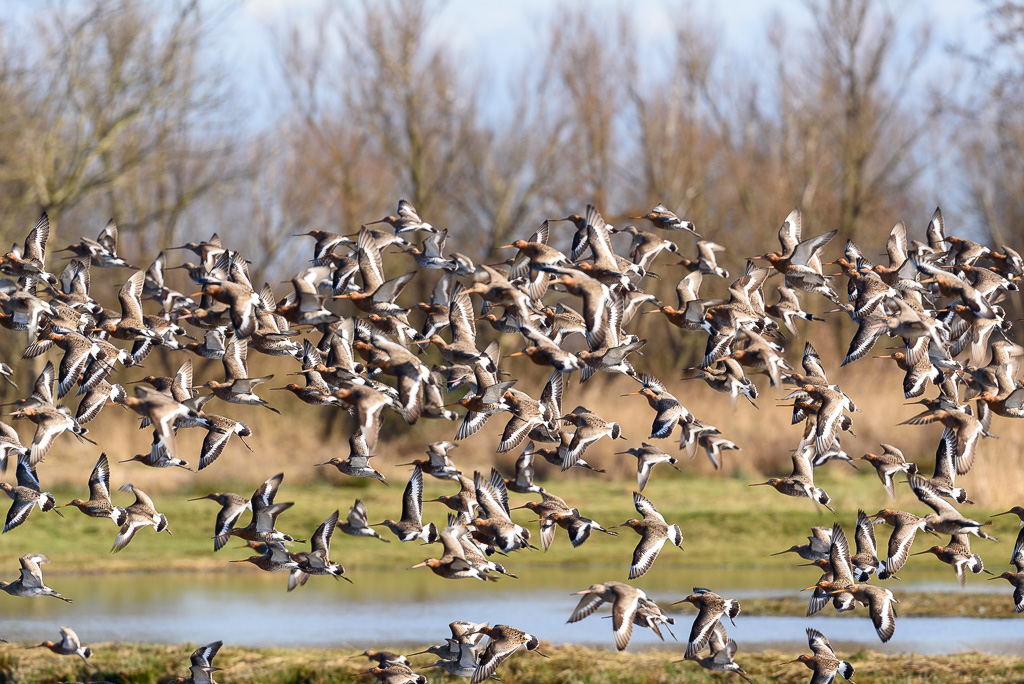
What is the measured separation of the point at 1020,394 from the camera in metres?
11.8

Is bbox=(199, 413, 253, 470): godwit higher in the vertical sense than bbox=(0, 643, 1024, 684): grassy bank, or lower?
higher

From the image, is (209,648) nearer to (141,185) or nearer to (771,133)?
(141,185)

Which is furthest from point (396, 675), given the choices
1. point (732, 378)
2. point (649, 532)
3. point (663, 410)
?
point (732, 378)

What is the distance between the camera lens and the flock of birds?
11.6m

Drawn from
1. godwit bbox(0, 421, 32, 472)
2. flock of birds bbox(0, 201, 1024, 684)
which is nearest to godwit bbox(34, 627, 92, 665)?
flock of birds bbox(0, 201, 1024, 684)

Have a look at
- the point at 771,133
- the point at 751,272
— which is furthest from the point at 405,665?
the point at 771,133

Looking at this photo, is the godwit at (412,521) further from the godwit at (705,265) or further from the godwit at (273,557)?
the godwit at (705,265)

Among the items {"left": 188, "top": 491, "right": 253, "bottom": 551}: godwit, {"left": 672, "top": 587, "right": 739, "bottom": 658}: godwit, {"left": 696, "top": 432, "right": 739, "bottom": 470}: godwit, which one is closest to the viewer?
{"left": 672, "top": 587, "right": 739, "bottom": 658}: godwit

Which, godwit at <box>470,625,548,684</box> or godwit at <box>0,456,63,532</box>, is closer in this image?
godwit at <box>470,625,548,684</box>

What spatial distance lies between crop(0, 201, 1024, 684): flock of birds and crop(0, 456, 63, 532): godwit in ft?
0.08

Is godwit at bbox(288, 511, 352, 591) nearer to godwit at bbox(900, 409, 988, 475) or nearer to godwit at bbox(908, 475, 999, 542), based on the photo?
godwit at bbox(908, 475, 999, 542)

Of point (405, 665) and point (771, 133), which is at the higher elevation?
point (771, 133)

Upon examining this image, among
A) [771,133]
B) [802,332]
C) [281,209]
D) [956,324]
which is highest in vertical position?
[771,133]

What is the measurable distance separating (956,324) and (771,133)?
39800 mm
